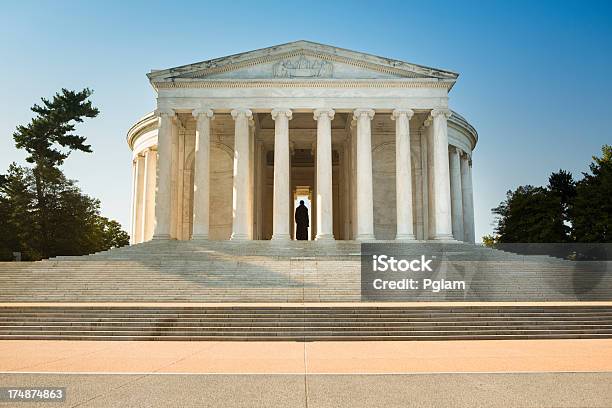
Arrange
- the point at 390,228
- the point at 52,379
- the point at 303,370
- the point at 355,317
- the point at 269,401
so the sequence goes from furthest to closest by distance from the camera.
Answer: the point at 390,228 → the point at 355,317 → the point at 303,370 → the point at 52,379 → the point at 269,401

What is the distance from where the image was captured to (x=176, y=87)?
52.1m

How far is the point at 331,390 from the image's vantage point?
11.9 m

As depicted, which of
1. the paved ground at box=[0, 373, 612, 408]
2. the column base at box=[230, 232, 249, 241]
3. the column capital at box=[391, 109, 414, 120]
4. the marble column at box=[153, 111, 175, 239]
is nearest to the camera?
the paved ground at box=[0, 373, 612, 408]

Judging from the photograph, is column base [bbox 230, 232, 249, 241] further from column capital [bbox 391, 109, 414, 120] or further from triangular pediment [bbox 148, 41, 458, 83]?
column capital [bbox 391, 109, 414, 120]

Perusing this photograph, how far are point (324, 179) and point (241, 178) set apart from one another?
311 inches

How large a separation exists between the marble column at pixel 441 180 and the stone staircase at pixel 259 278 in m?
5.75

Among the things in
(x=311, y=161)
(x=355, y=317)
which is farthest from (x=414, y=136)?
(x=355, y=317)

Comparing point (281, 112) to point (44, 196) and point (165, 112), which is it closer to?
point (165, 112)

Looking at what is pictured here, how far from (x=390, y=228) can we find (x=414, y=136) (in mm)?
10870

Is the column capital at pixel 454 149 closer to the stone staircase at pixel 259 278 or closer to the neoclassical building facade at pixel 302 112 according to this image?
the neoclassical building facade at pixel 302 112

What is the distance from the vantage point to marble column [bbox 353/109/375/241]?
5044 centimetres

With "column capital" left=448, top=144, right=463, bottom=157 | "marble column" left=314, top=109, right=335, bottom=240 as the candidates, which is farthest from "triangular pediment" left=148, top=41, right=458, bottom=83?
"column capital" left=448, top=144, right=463, bottom=157

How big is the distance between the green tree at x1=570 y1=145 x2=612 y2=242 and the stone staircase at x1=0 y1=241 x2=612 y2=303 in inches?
1141

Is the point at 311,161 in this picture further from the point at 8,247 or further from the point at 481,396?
the point at 481,396
